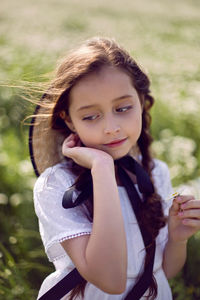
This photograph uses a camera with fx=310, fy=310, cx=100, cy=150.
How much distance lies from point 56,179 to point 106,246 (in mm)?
469

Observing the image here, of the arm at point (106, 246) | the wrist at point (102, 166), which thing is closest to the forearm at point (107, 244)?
the arm at point (106, 246)

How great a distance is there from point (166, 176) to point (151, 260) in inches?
22.1

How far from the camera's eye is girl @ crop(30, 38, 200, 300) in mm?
1308

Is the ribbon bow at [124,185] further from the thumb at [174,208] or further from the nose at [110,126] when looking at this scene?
the nose at [110,126]

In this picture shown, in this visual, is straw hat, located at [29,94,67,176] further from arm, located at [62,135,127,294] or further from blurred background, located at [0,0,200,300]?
arm, located at [62,135,127,294]

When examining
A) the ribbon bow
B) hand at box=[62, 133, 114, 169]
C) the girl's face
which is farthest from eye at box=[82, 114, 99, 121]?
the ribbon bow

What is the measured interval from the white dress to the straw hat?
114mm

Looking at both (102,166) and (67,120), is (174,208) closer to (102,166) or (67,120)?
(102,166)

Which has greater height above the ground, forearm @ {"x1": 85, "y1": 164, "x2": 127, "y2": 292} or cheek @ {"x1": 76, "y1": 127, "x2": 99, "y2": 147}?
cheek @ {"x1": 76, "y1": 127, "x2": 99, "y2": 147}

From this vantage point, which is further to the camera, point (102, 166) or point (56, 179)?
point (56, 179)

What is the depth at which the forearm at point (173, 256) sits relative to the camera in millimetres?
1695

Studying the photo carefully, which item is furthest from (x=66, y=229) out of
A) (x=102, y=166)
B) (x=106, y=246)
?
(x=102, y=166)

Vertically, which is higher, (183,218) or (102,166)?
(102,166)

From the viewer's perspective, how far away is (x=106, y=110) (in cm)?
145
